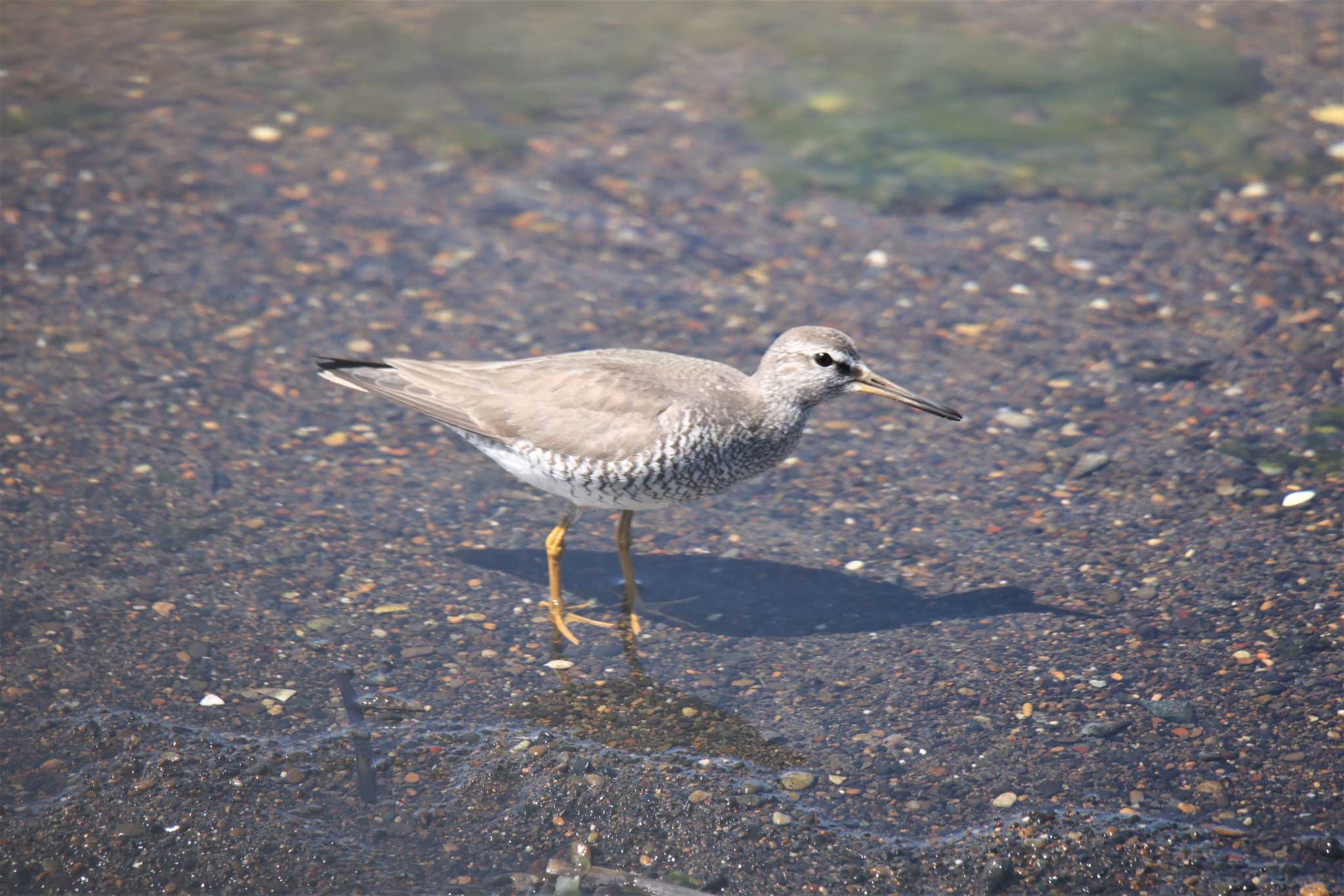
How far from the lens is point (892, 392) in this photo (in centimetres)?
561

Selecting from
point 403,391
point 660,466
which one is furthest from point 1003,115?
point 403,391

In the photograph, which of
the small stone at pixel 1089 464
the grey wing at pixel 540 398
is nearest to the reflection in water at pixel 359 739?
the grey wing at pixel 540 398

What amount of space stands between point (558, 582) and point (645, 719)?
3.07 ft

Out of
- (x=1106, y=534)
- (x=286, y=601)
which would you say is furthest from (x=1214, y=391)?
(x=286, y=601)

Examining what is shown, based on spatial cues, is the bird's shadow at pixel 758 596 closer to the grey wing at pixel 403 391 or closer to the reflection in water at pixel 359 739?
the grey wing at pixel 403 391

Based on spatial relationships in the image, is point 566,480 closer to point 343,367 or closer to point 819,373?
point 819,373

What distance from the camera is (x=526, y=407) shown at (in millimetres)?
5551

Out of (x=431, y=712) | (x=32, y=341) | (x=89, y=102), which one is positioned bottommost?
(x=431, y=712)

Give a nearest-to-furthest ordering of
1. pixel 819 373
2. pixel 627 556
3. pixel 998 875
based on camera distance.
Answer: pixel 998 875 < pixel 819 373 < pixel 627 556

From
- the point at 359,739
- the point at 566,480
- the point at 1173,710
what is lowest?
the point at 359,739

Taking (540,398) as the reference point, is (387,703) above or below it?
below

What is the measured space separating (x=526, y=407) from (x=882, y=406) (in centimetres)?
258

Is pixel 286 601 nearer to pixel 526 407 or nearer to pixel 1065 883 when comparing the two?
pixel 526 407

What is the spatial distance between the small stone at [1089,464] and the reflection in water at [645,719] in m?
2.57
